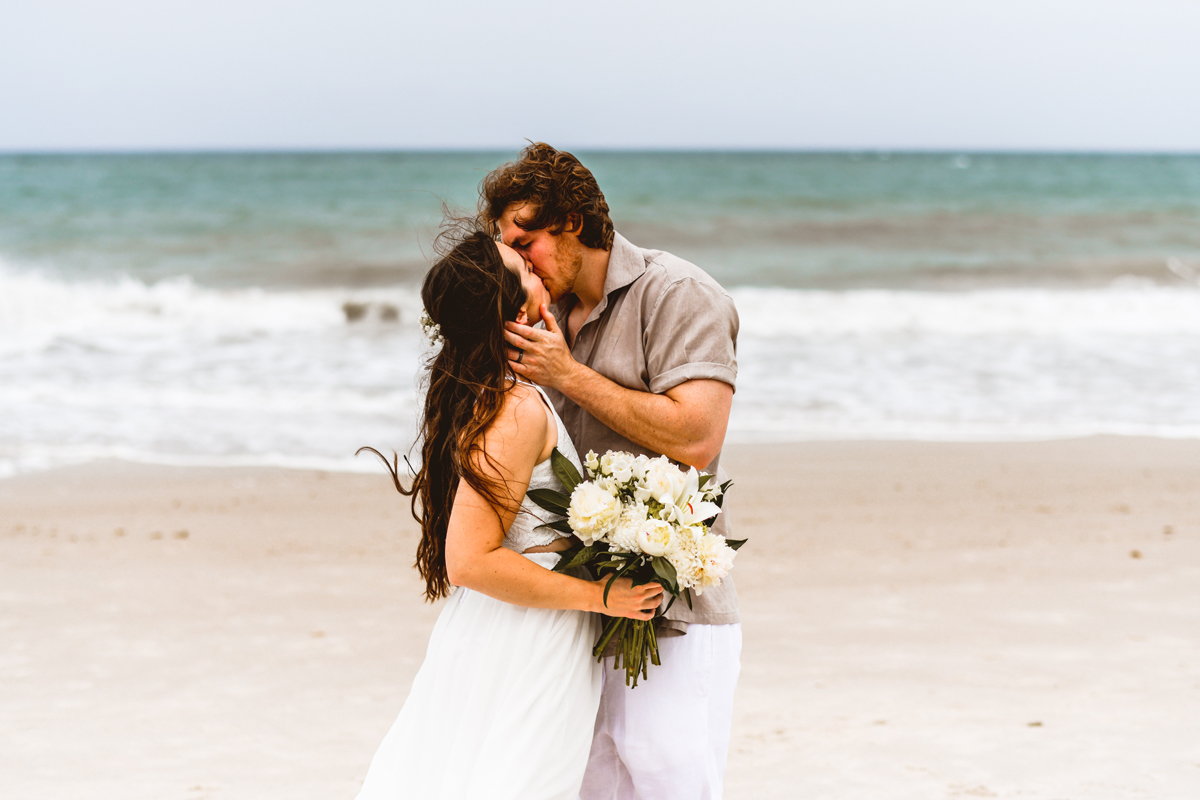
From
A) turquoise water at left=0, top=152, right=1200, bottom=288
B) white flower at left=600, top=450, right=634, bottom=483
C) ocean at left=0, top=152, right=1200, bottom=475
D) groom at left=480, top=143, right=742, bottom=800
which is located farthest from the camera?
turquoise water at left=0, top=152, right=1200, bottom=288

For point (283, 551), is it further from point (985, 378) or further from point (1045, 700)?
point (985, 378)

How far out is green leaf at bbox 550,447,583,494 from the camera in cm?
240

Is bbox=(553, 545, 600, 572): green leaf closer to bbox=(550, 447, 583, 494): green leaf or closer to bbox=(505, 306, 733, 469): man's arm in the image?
bbox=(550, 447, 583, 494): green leaf

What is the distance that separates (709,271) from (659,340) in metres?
18.0

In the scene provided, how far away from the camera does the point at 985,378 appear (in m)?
11.3

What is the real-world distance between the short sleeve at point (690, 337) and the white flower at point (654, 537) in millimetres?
418

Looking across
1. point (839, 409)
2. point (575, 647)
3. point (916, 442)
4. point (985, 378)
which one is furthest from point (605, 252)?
point (985, 378)

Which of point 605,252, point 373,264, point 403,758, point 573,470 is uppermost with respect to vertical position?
point 605,252

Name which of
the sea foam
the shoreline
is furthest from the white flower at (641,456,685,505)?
the sea foam

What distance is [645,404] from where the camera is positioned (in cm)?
248

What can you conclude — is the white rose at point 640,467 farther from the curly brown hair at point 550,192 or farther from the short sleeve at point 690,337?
the curly brown hair at point 550,192

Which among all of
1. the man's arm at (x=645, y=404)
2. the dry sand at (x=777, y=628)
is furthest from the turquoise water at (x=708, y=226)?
the man's arm at (x=645, y=404)

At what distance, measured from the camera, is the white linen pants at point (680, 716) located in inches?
99.5

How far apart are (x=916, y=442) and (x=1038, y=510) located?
1.66 metres
